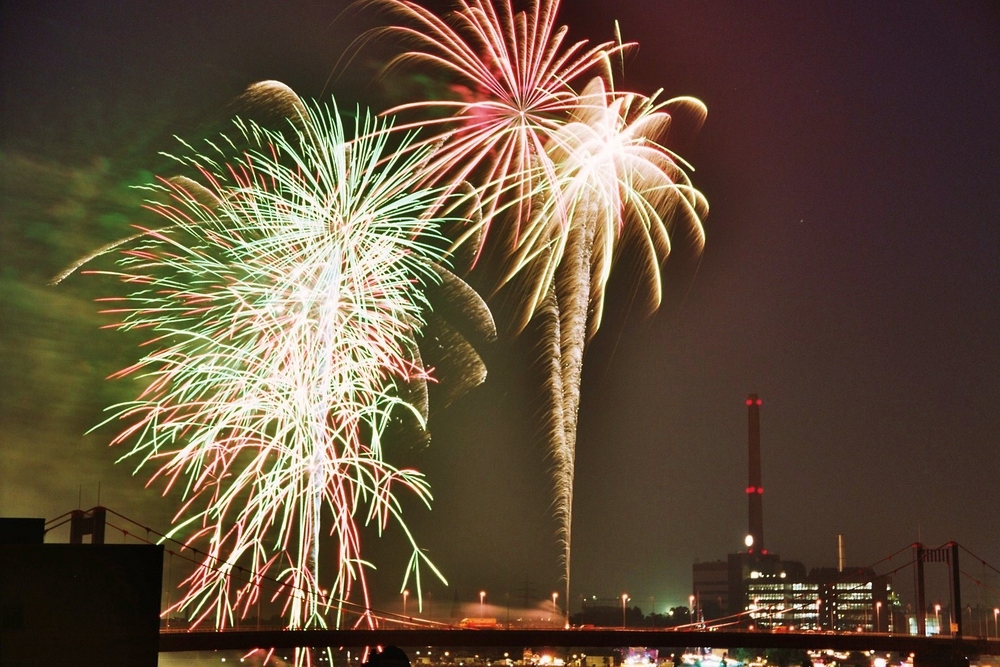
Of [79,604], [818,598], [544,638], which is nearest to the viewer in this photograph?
[79,604]

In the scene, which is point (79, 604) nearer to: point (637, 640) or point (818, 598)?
point (637, 640)

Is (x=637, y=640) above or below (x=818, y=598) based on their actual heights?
below

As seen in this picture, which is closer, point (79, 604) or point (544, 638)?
point (79, 604)

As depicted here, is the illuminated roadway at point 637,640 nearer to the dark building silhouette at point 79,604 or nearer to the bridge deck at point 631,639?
the bridge deck at point 631,639

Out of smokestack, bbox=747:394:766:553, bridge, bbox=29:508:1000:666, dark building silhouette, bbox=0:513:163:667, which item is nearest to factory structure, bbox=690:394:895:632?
smokestack, bbox=747:394:766:553

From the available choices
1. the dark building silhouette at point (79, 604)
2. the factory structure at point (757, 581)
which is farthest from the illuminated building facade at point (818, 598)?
the dark building silhouette at point (79, 604)

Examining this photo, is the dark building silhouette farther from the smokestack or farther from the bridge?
the smokestack

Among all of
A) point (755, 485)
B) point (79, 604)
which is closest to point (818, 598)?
point (755, 485)
